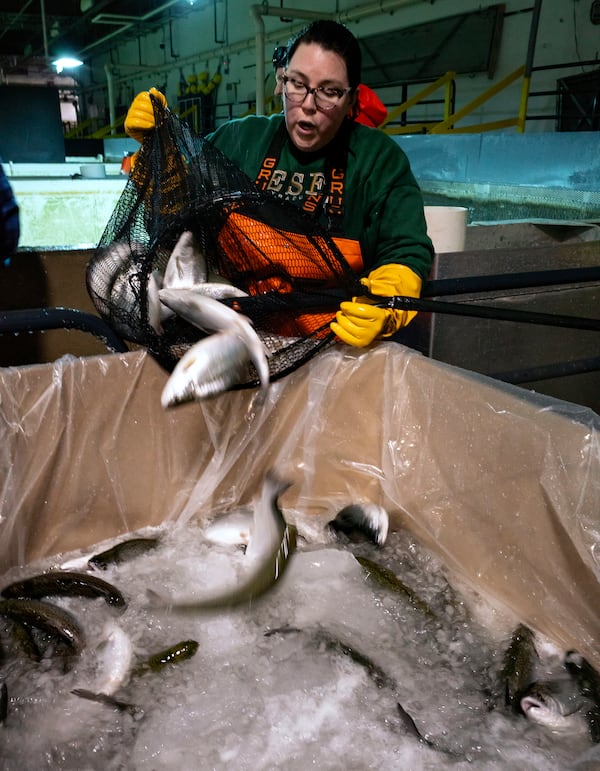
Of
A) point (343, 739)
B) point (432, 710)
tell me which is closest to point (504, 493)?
point (432, 710)

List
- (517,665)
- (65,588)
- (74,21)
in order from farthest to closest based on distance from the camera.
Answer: (74,21), (65,588), (517,665)

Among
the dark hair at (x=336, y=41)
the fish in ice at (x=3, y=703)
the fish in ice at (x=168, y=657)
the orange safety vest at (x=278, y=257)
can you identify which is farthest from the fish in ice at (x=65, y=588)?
the dark hair at (x=336, y=41)

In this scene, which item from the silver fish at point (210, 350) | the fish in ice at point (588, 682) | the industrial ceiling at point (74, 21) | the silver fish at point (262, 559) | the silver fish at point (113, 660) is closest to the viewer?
the fish in ice at point (588, 682)

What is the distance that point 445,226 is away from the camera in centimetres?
296

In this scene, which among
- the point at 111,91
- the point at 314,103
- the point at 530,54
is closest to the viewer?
the point at 314,103

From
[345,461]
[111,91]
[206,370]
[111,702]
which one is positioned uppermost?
[111,91]

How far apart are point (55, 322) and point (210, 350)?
0.48 meters

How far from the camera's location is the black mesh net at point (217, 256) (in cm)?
172

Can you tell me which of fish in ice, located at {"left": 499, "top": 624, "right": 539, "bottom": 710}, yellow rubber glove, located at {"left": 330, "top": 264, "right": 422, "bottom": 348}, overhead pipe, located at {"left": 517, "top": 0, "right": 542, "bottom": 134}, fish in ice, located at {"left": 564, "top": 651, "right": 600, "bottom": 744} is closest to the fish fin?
yellow rubber glove, located at {"left": 330, "top": 264, "right": 422, "bottom": 348}

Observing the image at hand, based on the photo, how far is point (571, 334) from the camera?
3.29 metres

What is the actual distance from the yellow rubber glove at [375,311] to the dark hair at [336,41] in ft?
2.23

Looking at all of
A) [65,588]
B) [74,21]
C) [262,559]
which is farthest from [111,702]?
[74,21]

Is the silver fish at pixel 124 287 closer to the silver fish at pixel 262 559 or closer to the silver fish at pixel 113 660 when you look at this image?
the silver fish at pixel 262 559

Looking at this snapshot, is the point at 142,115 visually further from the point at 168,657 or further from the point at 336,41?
the point at 168,657
